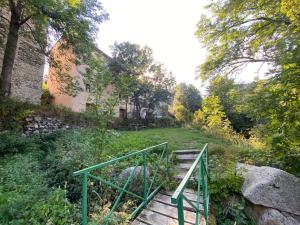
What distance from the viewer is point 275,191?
3.12 m

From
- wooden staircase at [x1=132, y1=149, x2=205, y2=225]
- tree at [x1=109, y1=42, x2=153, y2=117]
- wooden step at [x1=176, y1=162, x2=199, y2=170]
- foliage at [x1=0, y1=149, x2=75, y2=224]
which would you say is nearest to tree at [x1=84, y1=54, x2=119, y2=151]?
foliage at [x1=0, y1=149, x2=75, y2=224]

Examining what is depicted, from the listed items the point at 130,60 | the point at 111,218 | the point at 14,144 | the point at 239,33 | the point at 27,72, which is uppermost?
the point at 130,60

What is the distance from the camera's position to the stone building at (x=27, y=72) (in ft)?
31.6

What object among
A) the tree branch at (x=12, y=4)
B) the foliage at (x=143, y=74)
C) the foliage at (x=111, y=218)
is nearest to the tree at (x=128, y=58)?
the foliage at (x=143, y=74)

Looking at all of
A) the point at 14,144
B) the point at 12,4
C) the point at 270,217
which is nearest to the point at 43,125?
the point at 14,144

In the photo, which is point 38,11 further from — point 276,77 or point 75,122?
point 276,77

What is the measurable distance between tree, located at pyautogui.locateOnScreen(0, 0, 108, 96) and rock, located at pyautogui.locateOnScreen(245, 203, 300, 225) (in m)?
7.49

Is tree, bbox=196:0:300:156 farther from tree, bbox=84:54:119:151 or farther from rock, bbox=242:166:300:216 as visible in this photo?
tree, bbox=84:54:119:151

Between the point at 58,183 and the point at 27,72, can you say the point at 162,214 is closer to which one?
the point at 58,183

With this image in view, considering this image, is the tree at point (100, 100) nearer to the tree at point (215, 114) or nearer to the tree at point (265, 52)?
the tree at point (265, 52)

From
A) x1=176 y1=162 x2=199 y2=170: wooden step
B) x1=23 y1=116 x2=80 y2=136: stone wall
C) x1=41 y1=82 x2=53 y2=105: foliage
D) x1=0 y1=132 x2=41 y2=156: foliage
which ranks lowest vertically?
x1=176 y1=162 x2=199 y2=170: wooden step

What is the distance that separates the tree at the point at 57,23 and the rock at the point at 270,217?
7.49 meters

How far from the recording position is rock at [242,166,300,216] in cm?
303

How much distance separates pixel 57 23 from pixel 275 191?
28.0 feet
